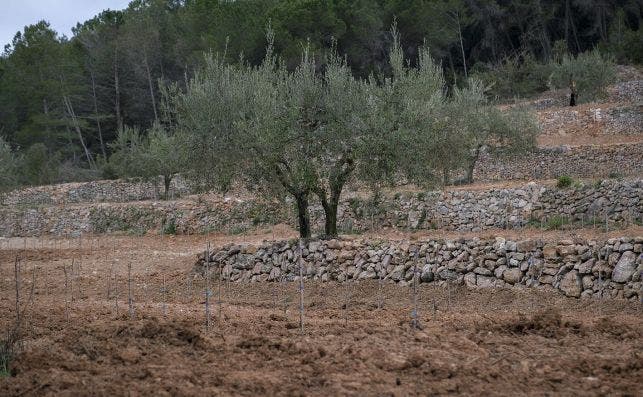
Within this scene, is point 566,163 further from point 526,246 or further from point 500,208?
point 526,246

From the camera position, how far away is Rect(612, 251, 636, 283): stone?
11.7 meters

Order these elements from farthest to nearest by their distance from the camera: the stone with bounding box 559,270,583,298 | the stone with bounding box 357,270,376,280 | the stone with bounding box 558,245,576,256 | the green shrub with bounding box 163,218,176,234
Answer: the green shrub with bounding box 163,218,176,234, the stone with bounding box 357,270,376,280, the stone with bounding box 558,245,576,256, the stone with bounding box 559,270,583,298

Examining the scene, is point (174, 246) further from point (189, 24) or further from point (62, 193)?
point (189, 24)

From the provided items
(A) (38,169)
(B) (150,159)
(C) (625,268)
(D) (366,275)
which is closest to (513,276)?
(C) (625,268)

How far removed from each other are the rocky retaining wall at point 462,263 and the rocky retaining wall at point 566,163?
1718cm

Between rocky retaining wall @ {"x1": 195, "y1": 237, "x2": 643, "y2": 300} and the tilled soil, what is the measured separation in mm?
399

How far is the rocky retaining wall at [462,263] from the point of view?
12008 mm

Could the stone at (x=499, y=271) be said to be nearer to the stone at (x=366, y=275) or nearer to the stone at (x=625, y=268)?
the stone at (x=625, y=268)

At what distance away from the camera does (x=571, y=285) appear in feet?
40.1

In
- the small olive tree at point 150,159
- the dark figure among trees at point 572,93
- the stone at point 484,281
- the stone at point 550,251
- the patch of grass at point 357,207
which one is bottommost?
the stone at point 484,281

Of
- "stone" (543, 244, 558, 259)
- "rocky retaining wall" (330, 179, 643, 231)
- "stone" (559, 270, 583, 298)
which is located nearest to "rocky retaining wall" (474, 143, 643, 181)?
"rocky retaining wall" (330, 179, 643, 231)

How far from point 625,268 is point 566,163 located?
67.7 feet

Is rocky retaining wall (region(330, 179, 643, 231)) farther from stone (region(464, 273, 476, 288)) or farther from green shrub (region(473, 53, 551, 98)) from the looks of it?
green shrub (region(473, 53, 551, 98))

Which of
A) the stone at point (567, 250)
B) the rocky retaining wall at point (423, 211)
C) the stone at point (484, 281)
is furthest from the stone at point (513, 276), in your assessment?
the rocky retaining wall at point (423, 211)
